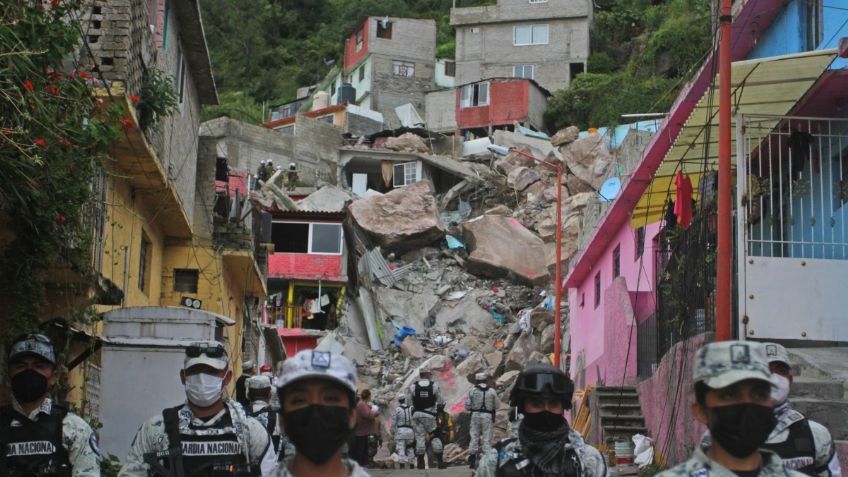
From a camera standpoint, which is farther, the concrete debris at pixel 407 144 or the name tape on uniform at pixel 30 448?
the concrete debris at pixel 407 144

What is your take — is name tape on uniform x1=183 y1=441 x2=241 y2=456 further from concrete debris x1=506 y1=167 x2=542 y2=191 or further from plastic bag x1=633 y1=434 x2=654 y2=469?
concrete debris x1=506 y1=167 x2=542 y2=191

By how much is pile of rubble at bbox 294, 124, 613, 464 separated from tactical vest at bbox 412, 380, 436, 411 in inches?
676

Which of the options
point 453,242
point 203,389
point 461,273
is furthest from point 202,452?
point 453,242

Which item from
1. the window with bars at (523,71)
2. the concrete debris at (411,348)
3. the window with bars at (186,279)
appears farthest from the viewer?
the window with bars at (523,71)

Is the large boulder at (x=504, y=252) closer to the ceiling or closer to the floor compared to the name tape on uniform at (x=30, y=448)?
closer to the ceiling

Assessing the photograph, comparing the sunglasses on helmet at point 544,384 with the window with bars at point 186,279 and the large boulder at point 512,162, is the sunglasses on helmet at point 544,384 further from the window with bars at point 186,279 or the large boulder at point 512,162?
the large boulder at point 512,162

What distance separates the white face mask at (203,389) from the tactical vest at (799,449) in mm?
3043

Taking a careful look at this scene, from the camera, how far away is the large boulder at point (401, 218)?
53781mm

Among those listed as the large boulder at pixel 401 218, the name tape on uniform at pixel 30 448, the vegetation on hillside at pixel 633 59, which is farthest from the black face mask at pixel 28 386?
the vegetation on hillside at pixel 633 59

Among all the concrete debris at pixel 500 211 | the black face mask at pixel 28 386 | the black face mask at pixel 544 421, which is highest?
the concrete debris at pixel 500 211

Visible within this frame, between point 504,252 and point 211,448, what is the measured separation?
45183 millimetres

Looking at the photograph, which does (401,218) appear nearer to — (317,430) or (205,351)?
(205,351)

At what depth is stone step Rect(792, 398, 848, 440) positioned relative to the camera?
1257cm

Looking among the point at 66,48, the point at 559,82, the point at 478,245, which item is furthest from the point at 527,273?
the point at 66,48
